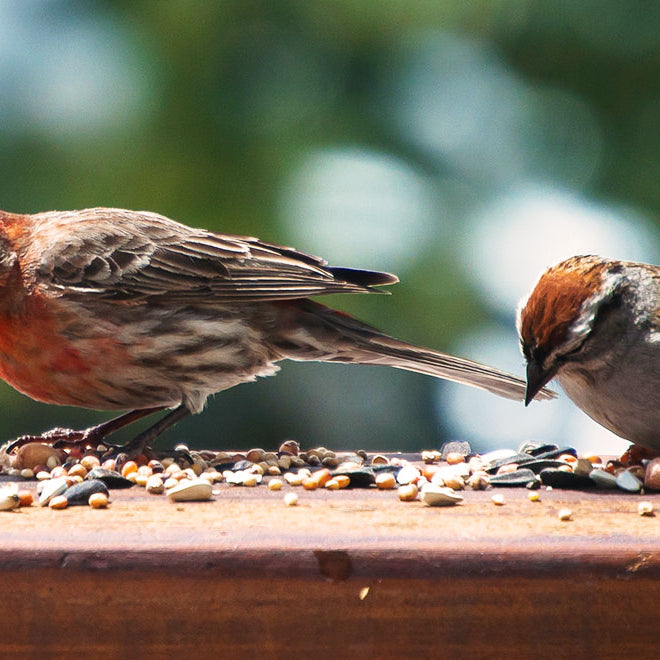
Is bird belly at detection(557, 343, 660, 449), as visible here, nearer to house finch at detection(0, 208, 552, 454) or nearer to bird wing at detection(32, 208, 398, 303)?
house finch at detection(0, 208, 552, 454)

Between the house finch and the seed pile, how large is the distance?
15.9 inches

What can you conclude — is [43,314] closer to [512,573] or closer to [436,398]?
[436,398]

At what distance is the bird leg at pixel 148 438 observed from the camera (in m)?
3.78

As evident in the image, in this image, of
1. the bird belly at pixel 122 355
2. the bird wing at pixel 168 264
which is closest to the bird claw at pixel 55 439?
the bird belly at pixel 122 355

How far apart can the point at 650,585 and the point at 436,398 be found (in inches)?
116

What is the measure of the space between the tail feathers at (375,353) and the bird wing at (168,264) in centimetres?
22

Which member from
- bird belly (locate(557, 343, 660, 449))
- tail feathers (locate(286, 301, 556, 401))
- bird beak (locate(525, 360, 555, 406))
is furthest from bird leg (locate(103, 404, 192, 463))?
bird belly (locate(557, 343, 660, 449))

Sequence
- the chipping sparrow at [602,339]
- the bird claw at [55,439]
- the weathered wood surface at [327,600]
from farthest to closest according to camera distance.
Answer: the bird claw at [55,439], the chipping sparrow at [602,339], the weathered wood surface at [327,600]

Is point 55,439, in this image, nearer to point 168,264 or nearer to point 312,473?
point 168,264

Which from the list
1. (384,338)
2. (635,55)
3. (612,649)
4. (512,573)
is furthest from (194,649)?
(635,55)

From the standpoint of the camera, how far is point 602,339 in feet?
11.4

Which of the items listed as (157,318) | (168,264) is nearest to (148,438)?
(157,318)

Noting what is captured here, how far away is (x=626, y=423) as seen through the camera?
11.4 feet

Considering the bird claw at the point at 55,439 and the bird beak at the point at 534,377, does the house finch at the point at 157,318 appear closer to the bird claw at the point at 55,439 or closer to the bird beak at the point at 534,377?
the bird claw at the point at 55,439
